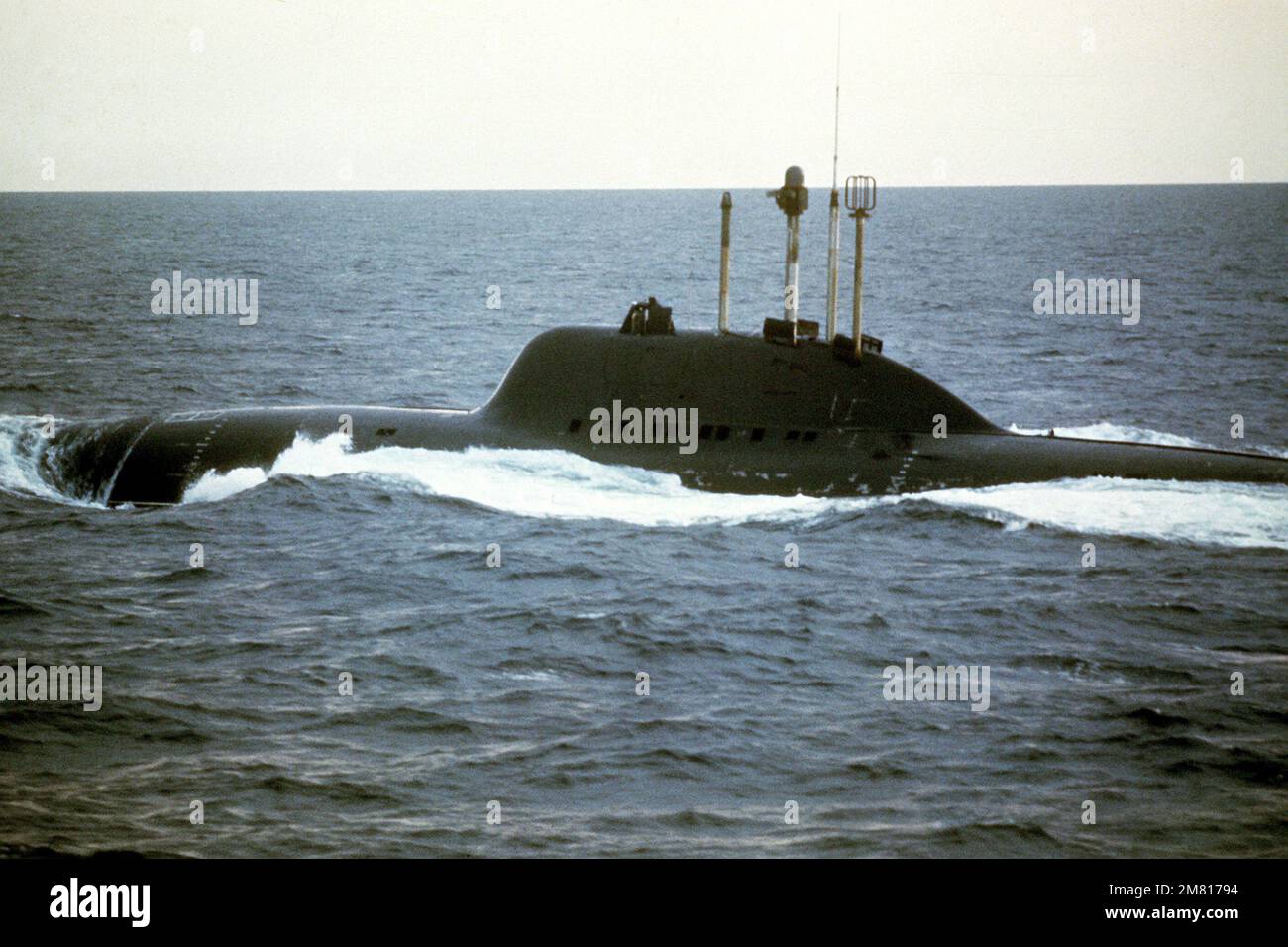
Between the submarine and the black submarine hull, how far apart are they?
0.02m

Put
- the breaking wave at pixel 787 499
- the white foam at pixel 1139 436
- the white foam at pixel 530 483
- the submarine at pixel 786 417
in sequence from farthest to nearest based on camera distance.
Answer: the white foam at pixel 1139 436 → the submarine at pixel 786 417 → the white foam at pixel 530 483 → the breaking wave at pixel 787 499

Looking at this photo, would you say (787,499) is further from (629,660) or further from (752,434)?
(629,660)

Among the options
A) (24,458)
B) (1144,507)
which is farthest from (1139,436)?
(24,458)

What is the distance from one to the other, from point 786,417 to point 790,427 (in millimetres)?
152

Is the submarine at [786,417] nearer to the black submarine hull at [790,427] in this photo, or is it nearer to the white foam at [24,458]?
the black submarine hull at [790,427]

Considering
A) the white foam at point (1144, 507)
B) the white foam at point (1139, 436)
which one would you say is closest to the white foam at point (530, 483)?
the white foam at point (1144, 507)

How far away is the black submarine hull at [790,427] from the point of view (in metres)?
21.7

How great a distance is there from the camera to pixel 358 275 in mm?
90500

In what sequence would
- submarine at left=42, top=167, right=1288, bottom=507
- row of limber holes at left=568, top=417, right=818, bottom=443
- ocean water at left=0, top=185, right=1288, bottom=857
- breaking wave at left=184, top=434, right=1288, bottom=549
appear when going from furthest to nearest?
row of limber holes at left=568, top=417, right=818, bottom=443 → submarine at left=42, top=167, right=1288, bottom=507 → breaking wave at left=184, top=434, right=1288, bottom=549 → ocean water at left=0, top=185, right=1288, bottom=857

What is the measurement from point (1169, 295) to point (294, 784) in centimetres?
6563

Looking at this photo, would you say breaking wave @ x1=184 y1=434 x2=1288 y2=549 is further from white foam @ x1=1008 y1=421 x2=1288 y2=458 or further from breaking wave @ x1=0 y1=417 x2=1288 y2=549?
white foam @ x1=1008 y1=421 x2=1288 y2=458

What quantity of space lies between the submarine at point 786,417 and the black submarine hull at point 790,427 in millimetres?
20

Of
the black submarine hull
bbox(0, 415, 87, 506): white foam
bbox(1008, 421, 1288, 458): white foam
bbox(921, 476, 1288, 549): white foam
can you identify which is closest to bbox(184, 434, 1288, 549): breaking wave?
bbox(921, 476, 1288, 549): white foam

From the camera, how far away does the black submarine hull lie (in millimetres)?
21734
